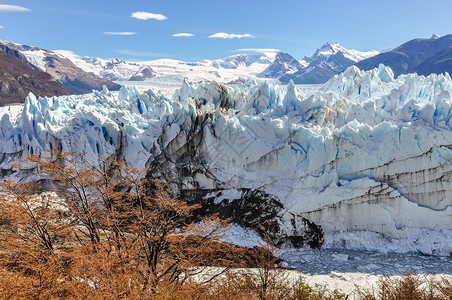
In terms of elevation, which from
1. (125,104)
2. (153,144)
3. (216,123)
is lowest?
(153,144)

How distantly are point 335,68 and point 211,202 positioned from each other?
14198 cm

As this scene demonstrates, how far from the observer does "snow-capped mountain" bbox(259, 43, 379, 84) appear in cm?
12181

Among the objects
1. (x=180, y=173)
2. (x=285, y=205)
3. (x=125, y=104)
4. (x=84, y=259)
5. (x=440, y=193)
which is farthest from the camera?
(x=125, y=104)

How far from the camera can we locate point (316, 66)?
129875mm

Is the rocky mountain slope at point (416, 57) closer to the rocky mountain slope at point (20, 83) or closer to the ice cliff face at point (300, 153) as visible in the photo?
the ice cliff face at point (300, 153)

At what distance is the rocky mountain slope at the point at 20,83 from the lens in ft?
232

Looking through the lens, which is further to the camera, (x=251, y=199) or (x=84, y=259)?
(x=251, y=199)

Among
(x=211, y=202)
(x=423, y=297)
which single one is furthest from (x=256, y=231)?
(x=423, y=297)

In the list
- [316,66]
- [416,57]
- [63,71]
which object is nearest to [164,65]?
[63,71]

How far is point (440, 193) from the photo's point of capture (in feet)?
41.7

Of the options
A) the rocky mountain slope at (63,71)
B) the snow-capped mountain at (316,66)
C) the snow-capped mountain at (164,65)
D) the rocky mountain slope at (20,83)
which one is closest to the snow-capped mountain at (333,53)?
the snow-capped mountain at (316,66)

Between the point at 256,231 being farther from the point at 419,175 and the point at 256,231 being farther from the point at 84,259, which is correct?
the point at 84,259

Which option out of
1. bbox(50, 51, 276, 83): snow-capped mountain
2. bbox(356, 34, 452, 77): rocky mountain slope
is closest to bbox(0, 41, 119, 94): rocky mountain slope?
bbox(50, 51, 276, 83): snow-capped mountain

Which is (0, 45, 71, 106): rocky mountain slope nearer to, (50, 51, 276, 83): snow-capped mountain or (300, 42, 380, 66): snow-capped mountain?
(50, 51, 276, 83): snow-capped mountain
